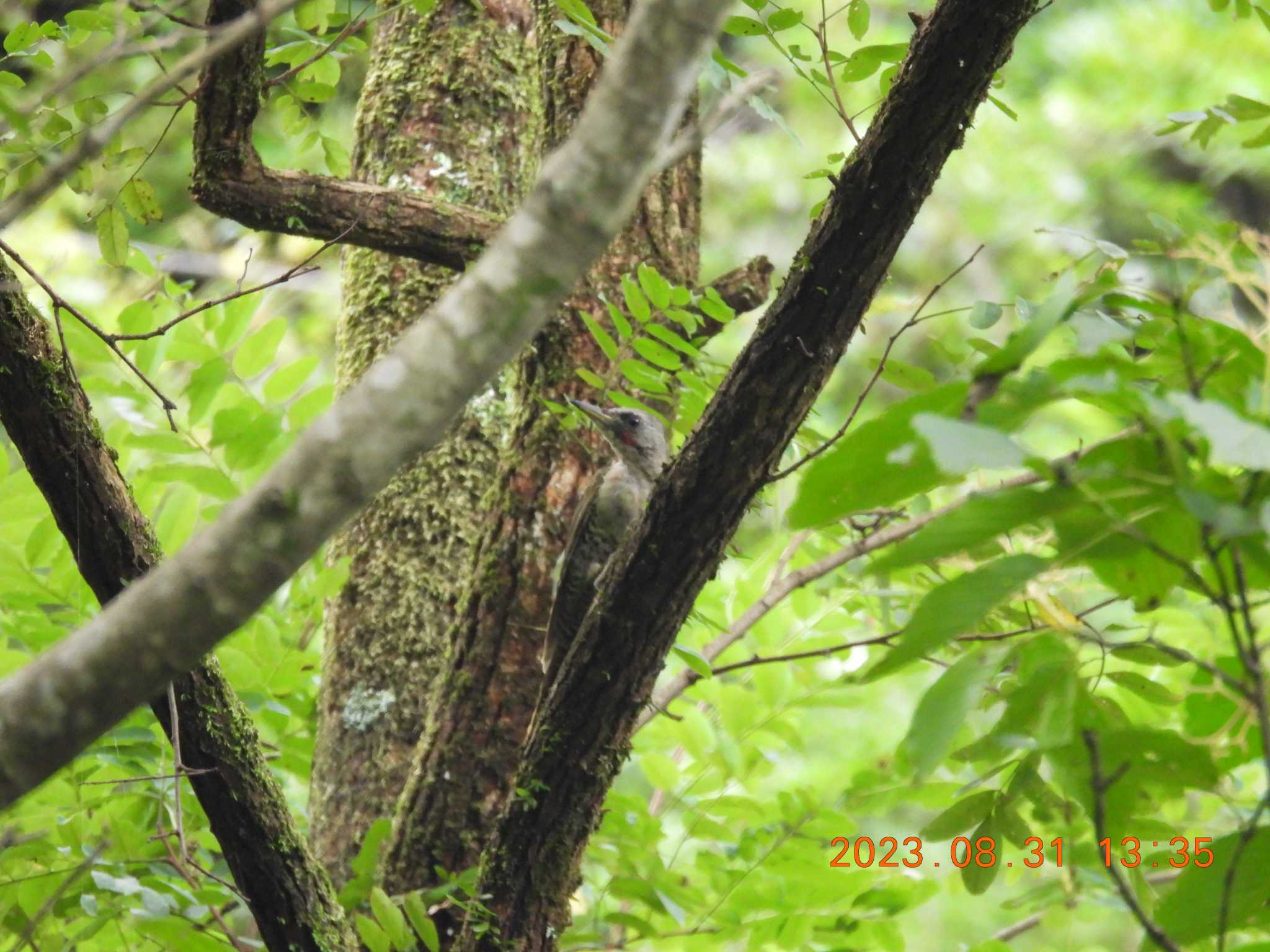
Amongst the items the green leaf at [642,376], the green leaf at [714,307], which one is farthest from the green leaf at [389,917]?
the green leaf at [714,307]

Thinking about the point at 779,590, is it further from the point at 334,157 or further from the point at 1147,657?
the point at 334,157

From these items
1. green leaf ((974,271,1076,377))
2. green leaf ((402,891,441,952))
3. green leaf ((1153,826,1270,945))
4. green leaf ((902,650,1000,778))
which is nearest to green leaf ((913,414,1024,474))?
green leaf ((974,271,1076,377))

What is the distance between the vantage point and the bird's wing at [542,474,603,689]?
270 cm

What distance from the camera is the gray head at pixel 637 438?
3.12 meters

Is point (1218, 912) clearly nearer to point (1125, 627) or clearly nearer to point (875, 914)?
point (1125, 627)

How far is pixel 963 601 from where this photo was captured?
1.01 metres

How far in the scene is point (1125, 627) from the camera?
1723mm

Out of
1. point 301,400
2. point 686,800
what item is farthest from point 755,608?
point 301,400

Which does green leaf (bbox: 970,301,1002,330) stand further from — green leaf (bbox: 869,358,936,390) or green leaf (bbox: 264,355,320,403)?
green leaf (bbox: 264,355,320,403)

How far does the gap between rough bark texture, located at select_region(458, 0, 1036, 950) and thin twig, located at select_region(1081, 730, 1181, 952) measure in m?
0.83

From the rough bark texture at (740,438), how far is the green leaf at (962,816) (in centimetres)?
56

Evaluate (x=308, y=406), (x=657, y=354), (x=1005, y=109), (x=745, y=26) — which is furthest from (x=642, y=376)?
(x=308, y=406)

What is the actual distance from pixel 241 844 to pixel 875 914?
1.51 metres

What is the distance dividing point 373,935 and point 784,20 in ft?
5.98
